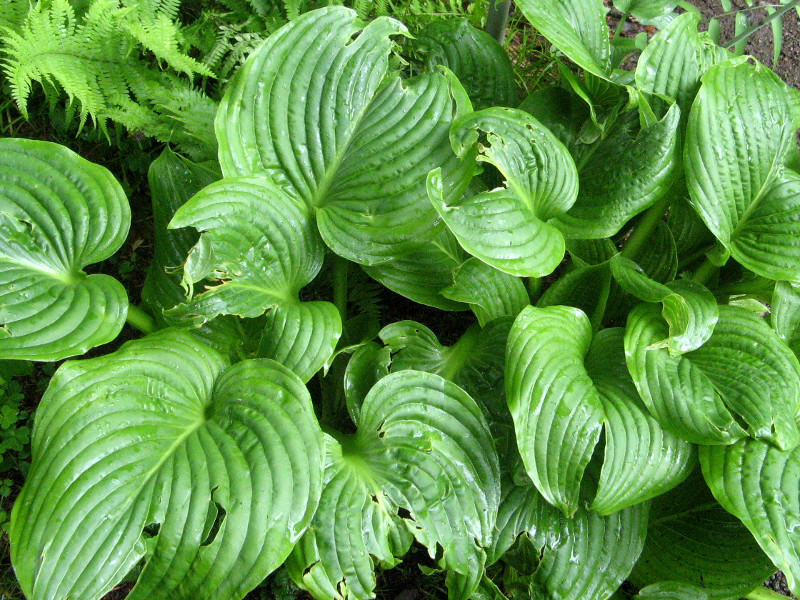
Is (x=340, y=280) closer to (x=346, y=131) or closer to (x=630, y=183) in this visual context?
(x=346, y=131)

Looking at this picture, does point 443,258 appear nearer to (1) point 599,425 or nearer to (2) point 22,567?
(1) point 599,425

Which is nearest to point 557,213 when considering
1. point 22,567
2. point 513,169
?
point 513,169

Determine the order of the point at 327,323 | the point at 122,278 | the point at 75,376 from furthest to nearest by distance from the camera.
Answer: the point at 122,278, the point at 327,323, the point at 75,376

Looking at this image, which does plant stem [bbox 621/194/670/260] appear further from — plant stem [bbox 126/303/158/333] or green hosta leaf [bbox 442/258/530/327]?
plant stem [bbox 126/303/158/333]

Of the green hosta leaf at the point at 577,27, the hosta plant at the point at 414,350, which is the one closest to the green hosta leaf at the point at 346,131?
the hosta plant at the point at 414,350

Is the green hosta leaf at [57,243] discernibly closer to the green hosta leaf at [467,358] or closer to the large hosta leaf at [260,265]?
the large hosta leaf at [260,265]
